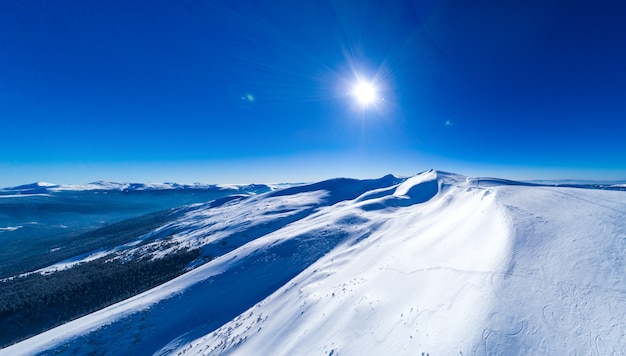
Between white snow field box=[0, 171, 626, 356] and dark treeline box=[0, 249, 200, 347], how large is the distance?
608 centimetres

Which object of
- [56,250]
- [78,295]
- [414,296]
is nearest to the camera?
[414,296]

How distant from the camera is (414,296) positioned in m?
11.0

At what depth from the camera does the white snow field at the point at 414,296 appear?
752cm

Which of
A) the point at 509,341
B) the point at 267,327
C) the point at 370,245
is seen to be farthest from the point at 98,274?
the point at 509,341

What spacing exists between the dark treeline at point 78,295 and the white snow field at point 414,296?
6.08 meters

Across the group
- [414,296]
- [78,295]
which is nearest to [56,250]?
[78,295]

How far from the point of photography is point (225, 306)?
16.9m

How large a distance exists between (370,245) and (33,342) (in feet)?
82.1

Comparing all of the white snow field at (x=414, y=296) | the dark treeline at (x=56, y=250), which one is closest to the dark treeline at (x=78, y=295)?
the white snow field at (x=414, y=296)

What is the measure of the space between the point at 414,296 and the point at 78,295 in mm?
32039

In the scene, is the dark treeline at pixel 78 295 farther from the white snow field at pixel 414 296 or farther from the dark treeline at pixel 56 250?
the dark treeline at pixel 56 250

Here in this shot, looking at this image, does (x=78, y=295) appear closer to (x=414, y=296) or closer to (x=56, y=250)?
(x=414, y=296)

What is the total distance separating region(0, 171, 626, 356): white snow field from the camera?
752cm

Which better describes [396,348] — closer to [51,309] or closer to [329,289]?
[329,289]
